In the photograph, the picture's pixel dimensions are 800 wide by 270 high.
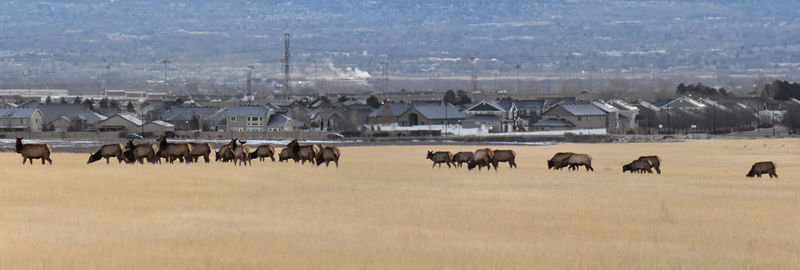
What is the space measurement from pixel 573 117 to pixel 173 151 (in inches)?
3226

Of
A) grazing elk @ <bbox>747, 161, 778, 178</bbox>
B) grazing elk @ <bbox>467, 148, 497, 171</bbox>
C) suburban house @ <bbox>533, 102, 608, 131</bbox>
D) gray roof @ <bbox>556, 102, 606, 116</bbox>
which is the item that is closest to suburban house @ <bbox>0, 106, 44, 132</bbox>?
suburban house @ <bbox>533, 102, 608, 131</bbox>

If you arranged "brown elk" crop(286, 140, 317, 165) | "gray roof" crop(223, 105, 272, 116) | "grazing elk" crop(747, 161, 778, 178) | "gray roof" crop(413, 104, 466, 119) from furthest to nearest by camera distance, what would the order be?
1. "gray roof" crop(413, 104, 466, 119)
2. "gray roof" crop(223, 105, 272, 116)
3. "brown elk" crop(286, 140, 317, 165)
4. "grazing elk" crop(747, 161, 778, 178)

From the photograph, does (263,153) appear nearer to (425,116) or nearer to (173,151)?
(173,151)

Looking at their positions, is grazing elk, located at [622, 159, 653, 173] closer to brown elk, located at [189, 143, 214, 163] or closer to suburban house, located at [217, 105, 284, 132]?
brown elk, located at [189, 143, 214, 163]

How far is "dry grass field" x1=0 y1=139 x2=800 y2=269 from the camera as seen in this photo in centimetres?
1728

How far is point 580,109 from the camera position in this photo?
119m

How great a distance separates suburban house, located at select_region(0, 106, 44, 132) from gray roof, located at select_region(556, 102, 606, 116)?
162ft

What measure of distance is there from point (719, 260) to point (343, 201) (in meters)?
9.64

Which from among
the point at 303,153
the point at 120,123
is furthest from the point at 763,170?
the point at 120,123

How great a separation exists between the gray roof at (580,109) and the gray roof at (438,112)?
36.3ft

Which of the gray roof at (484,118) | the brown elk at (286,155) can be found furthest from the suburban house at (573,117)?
the brown elk at (286,155)

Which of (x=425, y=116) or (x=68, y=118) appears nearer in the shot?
(x=68, y=118)

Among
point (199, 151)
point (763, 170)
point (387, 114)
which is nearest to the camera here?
point (763, 170)

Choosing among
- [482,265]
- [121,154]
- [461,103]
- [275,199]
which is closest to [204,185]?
[275,199]
